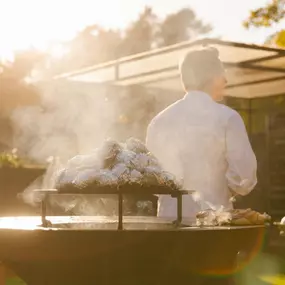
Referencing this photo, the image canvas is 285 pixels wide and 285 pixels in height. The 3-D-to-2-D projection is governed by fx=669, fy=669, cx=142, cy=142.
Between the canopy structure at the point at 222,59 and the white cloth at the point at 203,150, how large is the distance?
488 cm

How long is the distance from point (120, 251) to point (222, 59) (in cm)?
Result: 776

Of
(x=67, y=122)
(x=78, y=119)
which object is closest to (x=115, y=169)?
(x=67, y=122)

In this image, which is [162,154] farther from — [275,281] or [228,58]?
[228,58]

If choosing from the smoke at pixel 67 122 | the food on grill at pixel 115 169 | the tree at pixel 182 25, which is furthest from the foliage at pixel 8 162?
the tree at pixel 182 25

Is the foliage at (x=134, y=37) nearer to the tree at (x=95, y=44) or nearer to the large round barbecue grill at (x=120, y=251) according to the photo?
the tree at (x=95, y=44)

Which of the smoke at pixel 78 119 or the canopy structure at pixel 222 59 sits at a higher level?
the canopy structure at pixel 222 59

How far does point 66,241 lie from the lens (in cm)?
296

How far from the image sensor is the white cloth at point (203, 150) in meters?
3.86

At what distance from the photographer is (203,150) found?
3.95 metres

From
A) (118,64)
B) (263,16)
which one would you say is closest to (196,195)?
(118,64)

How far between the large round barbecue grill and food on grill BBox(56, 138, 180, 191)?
38 millimetres

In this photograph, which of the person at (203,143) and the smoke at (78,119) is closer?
the person at (203,143)

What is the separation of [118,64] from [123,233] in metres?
8.46

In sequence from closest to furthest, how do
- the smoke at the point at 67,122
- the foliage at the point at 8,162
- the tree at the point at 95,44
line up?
1. the foliage at the point at 8,162
2. the smoke at the point at 67,122
3. the tree at the point at 95,44
